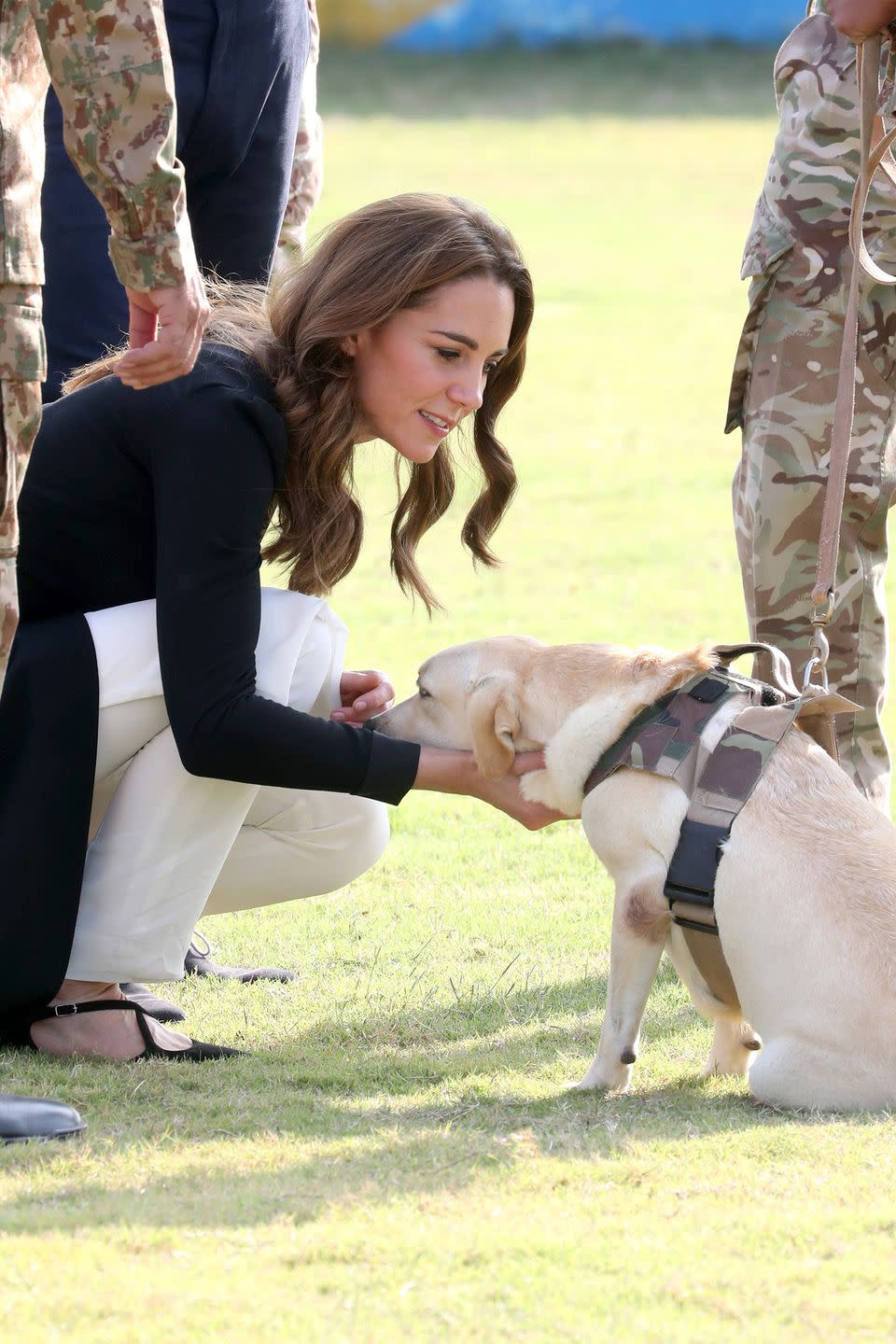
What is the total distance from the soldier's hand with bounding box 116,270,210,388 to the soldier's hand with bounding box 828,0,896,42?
168 centimetres

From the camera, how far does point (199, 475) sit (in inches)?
130

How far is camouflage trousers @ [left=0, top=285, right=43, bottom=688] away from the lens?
260 centimetres

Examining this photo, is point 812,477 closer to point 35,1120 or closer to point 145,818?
point 145,818

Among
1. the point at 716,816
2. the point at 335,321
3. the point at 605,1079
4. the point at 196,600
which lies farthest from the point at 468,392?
the point at 605,1079

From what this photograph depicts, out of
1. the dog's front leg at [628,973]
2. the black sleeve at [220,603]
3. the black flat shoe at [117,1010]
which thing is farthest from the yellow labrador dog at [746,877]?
the black flat shoe at [117,1010]

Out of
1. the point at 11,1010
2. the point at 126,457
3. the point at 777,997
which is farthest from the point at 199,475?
the point at 777,997

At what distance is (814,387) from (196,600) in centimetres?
182

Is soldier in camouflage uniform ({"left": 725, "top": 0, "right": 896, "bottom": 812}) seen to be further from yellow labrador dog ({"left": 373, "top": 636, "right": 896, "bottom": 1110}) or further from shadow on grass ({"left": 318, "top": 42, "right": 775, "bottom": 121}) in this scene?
shadow on grass ({"left": 318, "top": 42, "right": 775, "bottom": 121})

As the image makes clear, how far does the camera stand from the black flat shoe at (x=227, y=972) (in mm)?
4070

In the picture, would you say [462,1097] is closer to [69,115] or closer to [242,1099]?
[242,1099]

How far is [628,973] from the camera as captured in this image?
10.9 ft

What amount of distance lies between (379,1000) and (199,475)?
4.32 ft

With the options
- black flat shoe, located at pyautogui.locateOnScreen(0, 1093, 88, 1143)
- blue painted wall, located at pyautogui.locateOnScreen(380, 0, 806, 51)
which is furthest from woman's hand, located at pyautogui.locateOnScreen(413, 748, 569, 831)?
blue painted wall, located at pyautogui.locateOnScreen(380, 0, 806, 51)

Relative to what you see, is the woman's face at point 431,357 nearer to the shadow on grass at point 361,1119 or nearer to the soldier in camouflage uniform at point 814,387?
the soldier in camouflage uniform at point 814,387
